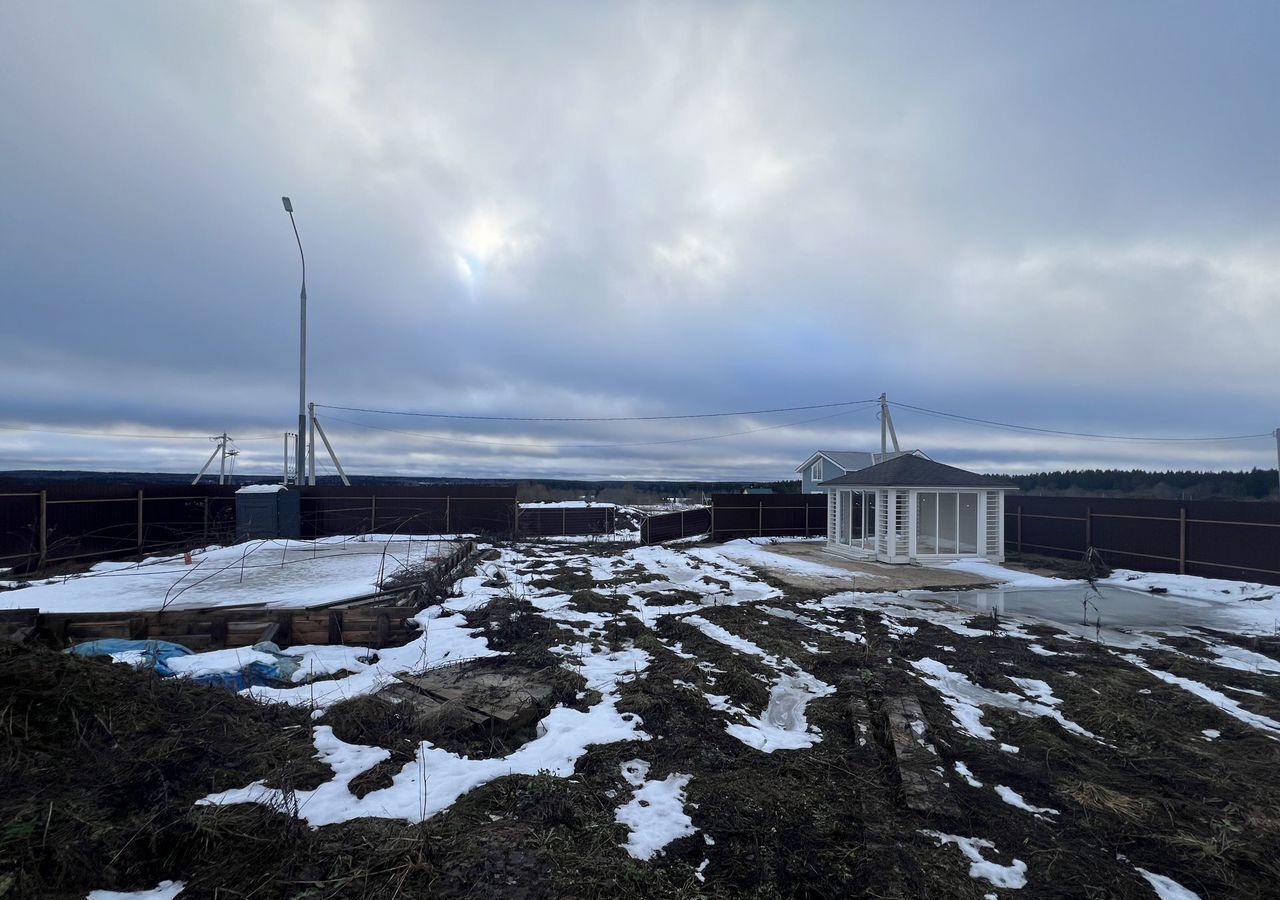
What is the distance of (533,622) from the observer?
7.51 metres

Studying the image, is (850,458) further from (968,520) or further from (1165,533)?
(1165,533)

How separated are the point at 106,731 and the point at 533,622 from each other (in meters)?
4.54

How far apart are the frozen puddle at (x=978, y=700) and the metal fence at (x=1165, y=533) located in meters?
10.3

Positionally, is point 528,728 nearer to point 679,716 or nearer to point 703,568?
point 679,716

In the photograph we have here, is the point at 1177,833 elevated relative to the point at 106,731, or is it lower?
lower

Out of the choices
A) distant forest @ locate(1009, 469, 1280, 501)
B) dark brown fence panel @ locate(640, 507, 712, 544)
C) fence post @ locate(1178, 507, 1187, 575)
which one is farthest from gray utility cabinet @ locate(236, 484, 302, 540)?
distant forest @ locate(1009, 469, 1280, 501)

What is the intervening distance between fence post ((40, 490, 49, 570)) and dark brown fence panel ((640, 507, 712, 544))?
1539 centimetres

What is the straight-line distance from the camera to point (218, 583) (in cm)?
909

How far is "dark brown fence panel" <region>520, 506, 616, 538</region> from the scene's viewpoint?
74.7 ft

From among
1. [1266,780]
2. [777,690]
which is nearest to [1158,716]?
[1266,780]

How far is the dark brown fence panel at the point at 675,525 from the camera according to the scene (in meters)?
21.3

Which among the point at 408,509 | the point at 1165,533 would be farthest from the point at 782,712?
the point at 408,509

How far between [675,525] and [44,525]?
1750cm

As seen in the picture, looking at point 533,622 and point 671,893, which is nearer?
point 671,893
